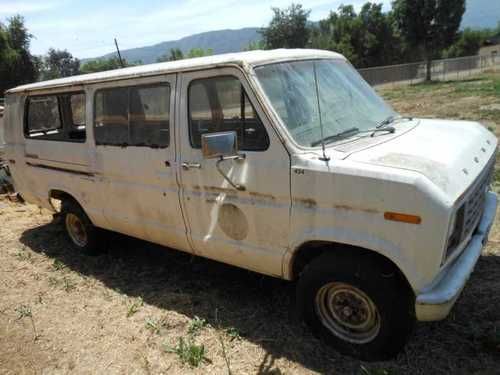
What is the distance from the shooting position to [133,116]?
4.04m

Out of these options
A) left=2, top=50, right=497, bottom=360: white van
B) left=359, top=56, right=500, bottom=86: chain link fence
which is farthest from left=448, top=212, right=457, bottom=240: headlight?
left=359, top=56, right=500, bottom=86: chain link fence

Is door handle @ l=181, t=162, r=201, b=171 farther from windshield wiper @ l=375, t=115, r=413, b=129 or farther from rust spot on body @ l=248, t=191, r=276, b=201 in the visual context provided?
windshield wiper @ l=375, t=115, r=413, b=129

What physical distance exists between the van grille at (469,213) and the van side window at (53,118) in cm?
412

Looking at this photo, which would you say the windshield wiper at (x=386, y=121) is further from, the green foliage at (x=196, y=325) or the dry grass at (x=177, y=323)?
the green foliage at (x=196, y=325)

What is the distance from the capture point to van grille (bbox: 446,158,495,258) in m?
2.69

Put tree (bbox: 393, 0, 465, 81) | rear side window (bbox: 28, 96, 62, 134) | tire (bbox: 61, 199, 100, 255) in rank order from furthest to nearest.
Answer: tree (bbox: 393, 0, 465, 81)
rear side window (bbox: 28, 96, 62, 134)
tire (bbox: 61, 199, 100, 255)

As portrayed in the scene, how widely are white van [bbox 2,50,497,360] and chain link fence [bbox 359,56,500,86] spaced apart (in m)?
27.2

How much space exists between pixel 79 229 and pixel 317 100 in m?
3.68

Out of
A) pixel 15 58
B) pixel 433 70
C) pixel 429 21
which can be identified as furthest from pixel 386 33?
pixel 15 58

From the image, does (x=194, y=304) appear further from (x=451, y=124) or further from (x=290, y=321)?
(x=451, y=124)

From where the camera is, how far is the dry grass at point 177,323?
3111 millimetres

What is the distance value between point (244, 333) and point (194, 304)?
2.26 ft

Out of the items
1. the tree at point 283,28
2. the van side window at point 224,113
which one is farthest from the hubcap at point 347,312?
the tree at point 283,28

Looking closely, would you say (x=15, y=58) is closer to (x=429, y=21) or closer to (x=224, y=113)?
(x=429, y=21)
